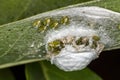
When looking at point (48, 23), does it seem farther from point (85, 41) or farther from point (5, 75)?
point (5, 75)

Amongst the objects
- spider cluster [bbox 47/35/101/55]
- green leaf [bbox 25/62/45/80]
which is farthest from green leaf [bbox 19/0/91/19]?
green leaf [bbox 25/62/45/80]

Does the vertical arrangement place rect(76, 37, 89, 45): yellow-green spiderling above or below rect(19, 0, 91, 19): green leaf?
below

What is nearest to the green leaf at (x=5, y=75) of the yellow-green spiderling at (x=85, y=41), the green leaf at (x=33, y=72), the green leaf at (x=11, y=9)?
the green leaf at (x=33, y=72)

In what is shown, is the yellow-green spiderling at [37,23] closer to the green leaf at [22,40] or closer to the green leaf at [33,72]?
the green leaf at [22,40]

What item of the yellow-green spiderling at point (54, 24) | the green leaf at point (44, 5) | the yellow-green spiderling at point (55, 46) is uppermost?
the green leaf at point (44, 5)

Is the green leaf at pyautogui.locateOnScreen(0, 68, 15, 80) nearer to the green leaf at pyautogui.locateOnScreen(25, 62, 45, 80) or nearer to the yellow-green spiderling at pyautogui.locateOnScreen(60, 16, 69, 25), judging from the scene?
the green leaf at pyautogui.locateOnScreen(25, 62, 45, 80)

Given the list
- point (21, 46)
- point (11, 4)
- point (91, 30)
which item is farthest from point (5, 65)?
point (91, 30)

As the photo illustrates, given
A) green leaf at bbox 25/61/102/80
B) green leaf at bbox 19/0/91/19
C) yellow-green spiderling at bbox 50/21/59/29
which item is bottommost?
green leaf at bbox 25/61/102/80

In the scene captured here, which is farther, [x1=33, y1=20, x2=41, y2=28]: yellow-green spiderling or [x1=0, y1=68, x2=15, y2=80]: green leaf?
[x1=0, y1=68, x2=15, y2=80]: green leaf
